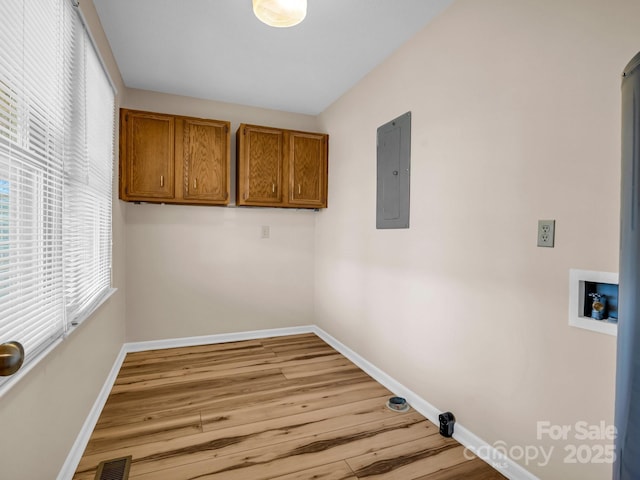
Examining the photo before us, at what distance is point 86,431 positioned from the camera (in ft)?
6.28

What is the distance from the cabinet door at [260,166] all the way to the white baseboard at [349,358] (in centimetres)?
148

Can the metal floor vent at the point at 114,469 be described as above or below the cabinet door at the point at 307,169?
below

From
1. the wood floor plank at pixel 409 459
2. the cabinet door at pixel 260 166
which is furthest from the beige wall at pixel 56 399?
the wood floor plank at pixel 409 459

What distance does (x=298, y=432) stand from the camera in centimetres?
204

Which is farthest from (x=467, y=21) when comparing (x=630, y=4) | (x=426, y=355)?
(x=426, y=355)

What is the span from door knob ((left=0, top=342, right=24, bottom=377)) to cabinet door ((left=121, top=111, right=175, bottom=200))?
2.58 m

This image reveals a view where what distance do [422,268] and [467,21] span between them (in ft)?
4.90

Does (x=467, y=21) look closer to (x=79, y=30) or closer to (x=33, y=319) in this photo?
(x=79, y=30)

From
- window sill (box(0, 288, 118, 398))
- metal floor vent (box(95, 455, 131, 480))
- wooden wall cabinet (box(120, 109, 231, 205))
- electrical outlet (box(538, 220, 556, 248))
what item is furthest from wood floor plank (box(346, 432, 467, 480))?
wooden wall cabinet (box(120, 109, 231, 205))

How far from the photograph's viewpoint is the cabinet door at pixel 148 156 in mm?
3002

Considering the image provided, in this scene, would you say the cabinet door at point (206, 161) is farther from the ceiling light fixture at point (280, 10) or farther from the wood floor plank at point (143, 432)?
the wood floor plank at point (143, 432)

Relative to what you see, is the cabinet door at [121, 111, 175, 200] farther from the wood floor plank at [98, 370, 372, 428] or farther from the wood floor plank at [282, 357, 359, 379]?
the wood floor plank at [282, 357, 359, 379]

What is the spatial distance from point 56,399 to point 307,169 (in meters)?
2.78

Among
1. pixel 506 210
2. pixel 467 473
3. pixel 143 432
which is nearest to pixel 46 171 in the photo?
pixel 143 432
